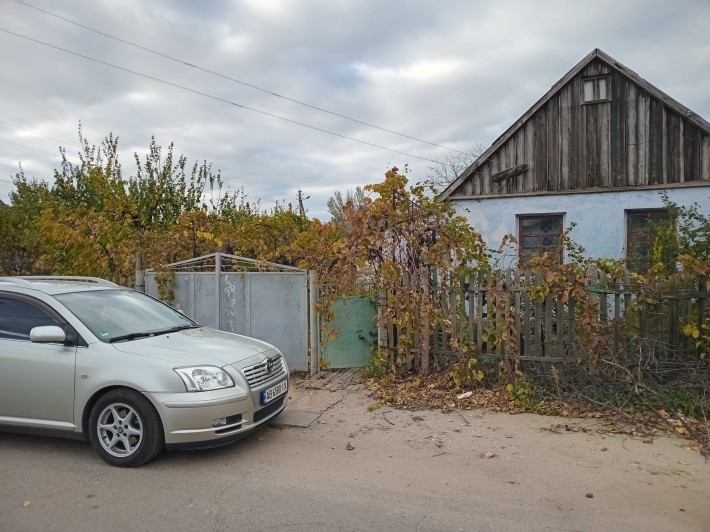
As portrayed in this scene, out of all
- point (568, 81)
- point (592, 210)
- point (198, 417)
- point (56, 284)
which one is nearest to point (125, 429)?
point (198, 417)

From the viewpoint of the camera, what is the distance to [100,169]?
12.5 metres

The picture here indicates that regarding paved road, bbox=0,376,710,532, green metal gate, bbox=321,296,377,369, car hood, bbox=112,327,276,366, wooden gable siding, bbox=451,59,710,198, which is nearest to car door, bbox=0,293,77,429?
paved road, bbox=0,376,710,532

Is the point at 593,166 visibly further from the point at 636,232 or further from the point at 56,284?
the point at 56,284

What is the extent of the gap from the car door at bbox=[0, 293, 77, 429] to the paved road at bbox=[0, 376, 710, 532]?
15.2 inches

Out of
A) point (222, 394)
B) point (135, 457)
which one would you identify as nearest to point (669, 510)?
point (222, 394)

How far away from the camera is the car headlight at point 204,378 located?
4.73m

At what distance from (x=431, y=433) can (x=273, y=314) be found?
3.76 metres

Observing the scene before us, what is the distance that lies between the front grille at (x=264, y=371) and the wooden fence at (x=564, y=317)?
2409 millimetres

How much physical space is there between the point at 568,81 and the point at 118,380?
11569mm

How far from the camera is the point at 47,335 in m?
4.94

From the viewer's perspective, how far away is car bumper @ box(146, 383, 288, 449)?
4.64m

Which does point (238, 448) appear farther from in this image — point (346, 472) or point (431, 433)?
point (431, 433)

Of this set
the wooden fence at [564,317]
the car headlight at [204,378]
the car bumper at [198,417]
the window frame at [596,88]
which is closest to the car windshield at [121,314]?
the car headlight at [204,378]

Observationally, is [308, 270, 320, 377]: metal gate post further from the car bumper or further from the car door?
the car door
